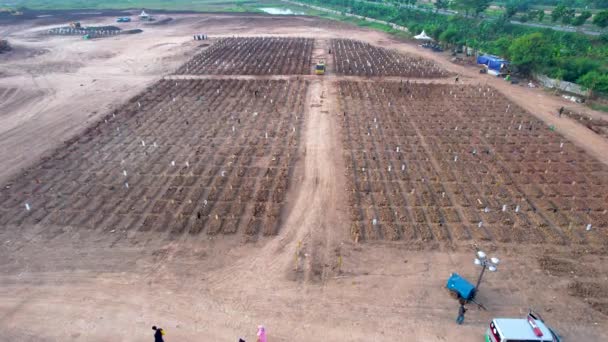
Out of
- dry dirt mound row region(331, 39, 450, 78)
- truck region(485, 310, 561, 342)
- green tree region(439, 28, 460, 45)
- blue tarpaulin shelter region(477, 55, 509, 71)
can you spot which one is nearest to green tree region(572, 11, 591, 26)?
green tree region(439, 28, 460, 45)

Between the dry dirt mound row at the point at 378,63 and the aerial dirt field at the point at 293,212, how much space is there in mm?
7252

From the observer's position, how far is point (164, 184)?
22062 millimetres

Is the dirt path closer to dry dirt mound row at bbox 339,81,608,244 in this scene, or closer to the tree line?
dry dirt mound row at bbox 339,81,608,244

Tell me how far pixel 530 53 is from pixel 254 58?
36.2 meters

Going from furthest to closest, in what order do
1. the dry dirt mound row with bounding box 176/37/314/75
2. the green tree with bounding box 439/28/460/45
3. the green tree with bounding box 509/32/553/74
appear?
the green tree with bounding box 439/28/460/45 → the dry dirt mound row with bounding box 176/37/314/75 → the green tree with bounding box 509/32/553/74

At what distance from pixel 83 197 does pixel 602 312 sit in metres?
26.0

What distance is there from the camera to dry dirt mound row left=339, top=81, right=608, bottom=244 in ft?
60.7

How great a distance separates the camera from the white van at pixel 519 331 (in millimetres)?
11750

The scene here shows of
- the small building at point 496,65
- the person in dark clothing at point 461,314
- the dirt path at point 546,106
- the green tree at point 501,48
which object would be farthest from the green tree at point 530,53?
the person in dark clothing at point 461,314

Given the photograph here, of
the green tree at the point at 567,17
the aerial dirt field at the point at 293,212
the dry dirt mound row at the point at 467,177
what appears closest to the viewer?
the aerial dirt field at the point at 293,212

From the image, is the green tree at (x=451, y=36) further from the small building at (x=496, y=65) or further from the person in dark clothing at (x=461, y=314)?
the person in dark clothing at (x=461, y=314)

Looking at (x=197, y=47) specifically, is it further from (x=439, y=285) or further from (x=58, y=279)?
(x=439, y=285)

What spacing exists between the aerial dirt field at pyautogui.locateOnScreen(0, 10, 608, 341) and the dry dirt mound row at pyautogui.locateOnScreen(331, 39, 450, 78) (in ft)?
23.8

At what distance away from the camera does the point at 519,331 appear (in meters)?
12.0
